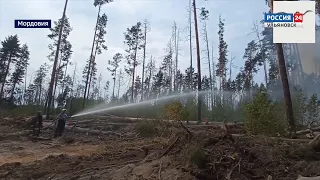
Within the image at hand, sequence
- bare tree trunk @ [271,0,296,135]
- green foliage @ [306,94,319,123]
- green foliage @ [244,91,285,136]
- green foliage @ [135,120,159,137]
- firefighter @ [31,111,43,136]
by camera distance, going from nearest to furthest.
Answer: green foliage @ [244,91,285,136] < bare tree trunk @ [271,0,296,135] < green foliage @ [135,120,159,137] < firefighter @ [31,111,43,136] < green foliage @ [306,94,319,123]

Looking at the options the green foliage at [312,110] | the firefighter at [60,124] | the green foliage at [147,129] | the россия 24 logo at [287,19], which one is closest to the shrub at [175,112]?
the green foliage at [147,129]

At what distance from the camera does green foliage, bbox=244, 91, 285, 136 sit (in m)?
8.44

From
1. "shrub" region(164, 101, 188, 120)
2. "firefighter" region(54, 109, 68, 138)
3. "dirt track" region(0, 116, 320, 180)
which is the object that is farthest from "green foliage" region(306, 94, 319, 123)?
"firefighter" region(54, 109, 68, 138)

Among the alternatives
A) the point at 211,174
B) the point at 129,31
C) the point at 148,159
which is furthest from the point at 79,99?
the point at 211,174

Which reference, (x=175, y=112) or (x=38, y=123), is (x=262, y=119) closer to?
(x=175, y=112)

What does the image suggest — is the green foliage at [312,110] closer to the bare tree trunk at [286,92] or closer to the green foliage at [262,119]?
the bare tree trunk at [286,92]

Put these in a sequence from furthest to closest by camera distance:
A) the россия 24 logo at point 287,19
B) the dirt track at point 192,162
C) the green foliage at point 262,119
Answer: the россия 24 logo at point 287,19 < the green foliage at point 262,119 < the dirt track at point 192,162

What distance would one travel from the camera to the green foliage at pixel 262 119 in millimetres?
Result: 8438

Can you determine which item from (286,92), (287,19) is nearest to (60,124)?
(286,92)

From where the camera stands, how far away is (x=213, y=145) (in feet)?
22.9

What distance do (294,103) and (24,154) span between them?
13.1m

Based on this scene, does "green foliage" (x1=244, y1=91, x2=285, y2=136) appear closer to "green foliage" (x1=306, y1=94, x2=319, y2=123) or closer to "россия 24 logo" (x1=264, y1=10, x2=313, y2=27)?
"россия 24 logo" (x1=264, y1=10, x2=313, y2=27)

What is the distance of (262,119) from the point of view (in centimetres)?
852

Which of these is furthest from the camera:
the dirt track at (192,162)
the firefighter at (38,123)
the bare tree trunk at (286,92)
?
Answer: the firefighter at (38,123)
